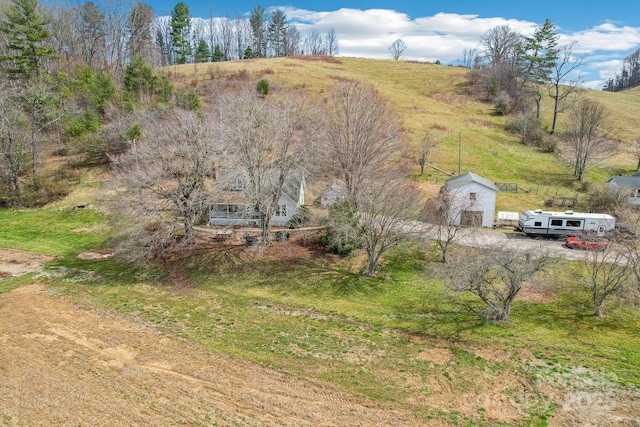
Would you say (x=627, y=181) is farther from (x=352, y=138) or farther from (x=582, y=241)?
(x=352, y=138)

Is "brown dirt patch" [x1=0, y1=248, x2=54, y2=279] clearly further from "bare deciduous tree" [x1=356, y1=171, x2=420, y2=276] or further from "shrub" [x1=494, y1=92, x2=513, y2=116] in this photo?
"shrub" [x1=494, y1=92, x2=513, y2=116]

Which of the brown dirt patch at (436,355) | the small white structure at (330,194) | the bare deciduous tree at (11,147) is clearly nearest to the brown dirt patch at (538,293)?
the brown dirt patch at (436,355)

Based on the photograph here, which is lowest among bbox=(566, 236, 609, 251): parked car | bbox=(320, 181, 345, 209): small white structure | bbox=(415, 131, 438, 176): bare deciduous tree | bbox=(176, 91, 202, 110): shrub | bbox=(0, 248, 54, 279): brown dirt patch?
bbox=(0, 248, 54, 279): brown dirt patch

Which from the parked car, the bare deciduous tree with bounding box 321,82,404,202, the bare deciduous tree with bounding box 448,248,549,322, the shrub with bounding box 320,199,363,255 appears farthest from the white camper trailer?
the shrub with bounding box 320,199,363,255

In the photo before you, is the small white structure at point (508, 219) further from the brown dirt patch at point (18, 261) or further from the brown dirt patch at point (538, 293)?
the brown dirt patch at point (18, 261)

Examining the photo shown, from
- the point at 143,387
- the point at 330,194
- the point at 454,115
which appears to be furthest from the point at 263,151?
the point at 454,115

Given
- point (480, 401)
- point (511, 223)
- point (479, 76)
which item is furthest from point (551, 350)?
point (479, 76)

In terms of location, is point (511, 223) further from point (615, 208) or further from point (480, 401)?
point (480, 401)
